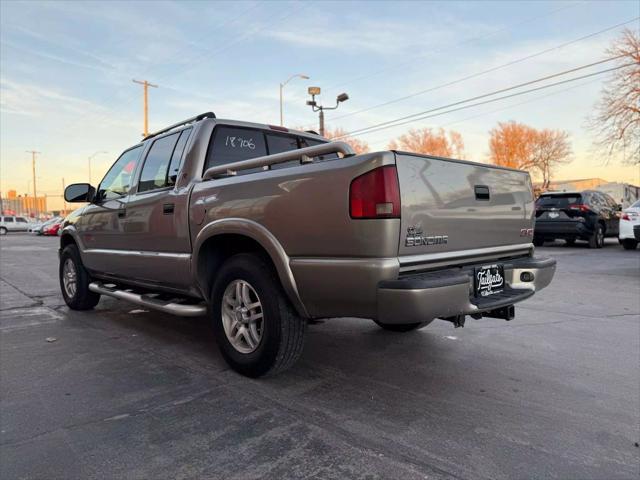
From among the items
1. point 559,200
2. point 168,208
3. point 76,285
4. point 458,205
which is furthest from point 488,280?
point 559,200

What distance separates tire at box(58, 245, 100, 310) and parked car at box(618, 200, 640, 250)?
37.7ft

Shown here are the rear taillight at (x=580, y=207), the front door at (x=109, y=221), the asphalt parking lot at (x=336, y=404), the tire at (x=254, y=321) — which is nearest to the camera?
the asphalt parking lot at (x=336, y=404)

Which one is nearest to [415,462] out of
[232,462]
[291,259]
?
[232,462]

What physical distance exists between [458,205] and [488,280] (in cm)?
55

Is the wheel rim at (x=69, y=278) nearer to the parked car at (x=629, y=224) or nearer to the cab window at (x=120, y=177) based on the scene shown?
the cab window at (x=120, y=177)

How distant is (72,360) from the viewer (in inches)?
153

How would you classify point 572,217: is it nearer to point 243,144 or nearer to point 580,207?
point 580,207

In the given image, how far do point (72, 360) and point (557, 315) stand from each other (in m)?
4.98

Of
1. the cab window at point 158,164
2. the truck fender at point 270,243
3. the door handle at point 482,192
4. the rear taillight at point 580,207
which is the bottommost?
the truck fender at point 270,243

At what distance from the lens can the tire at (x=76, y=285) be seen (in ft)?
18.9

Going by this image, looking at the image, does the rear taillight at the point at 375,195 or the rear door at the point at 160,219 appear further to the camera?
the rear door at the point at 160,219

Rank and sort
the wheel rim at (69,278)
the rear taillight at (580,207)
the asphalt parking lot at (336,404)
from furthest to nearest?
the rear taillight at (580,207) < the wheel rim at (69,278) < the asphalt parking lot at (336,404)

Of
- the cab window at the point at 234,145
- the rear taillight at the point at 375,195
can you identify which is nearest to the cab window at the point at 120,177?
the cab window at the point at 234,145

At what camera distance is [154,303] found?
13.6 ft
